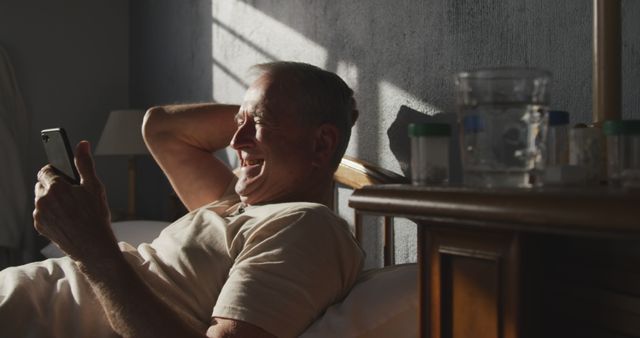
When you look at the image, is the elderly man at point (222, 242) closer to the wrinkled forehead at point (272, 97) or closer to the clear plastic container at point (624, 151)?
the wrinkled forehead at point (272, 97)

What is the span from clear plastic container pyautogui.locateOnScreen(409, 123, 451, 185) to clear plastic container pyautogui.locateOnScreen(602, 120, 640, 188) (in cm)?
18

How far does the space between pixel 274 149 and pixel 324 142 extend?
0.37 feet

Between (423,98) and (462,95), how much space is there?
755 mm

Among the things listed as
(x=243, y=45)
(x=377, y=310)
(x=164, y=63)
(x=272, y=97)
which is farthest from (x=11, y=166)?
(x=377, y=310)

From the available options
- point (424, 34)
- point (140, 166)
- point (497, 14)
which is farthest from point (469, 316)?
point (140, 166)

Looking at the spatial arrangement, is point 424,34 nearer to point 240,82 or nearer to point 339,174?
point 339,174

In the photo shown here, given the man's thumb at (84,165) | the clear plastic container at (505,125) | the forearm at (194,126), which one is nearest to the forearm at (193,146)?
the forearm at (194,126)

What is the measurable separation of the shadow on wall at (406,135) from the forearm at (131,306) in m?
0.66

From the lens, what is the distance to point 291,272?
1.12 m

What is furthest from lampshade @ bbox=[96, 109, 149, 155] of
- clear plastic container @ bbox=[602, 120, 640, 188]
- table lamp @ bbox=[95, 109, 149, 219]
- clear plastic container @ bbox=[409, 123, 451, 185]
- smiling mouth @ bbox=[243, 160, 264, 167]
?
clear plastic container @ bbox=[602, 120, 640, 188]

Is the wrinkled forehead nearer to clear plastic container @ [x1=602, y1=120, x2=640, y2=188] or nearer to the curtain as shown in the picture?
clear plastic container @ [x1=602, y1=120, x2=640, y2=188]

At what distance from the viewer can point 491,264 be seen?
713 mm

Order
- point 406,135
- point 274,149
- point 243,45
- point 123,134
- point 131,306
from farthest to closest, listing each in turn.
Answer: point 123,134
point 243,45
point 406,135
point 274,149
point 131,306

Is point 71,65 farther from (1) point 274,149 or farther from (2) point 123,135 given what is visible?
(1) point 274,149
